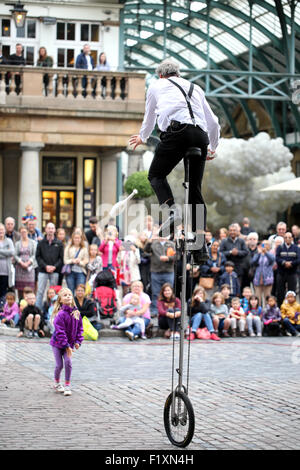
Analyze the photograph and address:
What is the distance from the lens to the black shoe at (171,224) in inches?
293

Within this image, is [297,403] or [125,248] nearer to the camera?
[297,403]

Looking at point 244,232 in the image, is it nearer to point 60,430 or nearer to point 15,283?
point 15,283

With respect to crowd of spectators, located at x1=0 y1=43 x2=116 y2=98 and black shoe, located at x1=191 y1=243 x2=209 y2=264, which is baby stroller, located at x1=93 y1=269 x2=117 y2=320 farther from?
crowd of spectators, located at x1=0 y1=43 x2=116 y2=98

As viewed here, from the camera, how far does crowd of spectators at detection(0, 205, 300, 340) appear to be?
54.1 feet

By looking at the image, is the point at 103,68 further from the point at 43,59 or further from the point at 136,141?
the point at 136,141

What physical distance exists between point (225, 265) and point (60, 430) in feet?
31.6

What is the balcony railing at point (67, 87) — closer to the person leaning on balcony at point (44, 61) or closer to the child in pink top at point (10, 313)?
the person leaning on balcony at point (44, 61)

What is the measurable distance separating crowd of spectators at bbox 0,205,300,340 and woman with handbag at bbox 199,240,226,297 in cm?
2

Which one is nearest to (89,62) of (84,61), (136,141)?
(84,61)

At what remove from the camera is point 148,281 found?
18.8 meters

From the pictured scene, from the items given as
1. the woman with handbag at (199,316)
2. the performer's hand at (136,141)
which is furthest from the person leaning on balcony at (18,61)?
the performer's hand at (136,141)

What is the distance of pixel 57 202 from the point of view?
29.5 metres

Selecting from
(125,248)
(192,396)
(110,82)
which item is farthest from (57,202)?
(192,396)

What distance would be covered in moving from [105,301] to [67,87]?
10458mm
